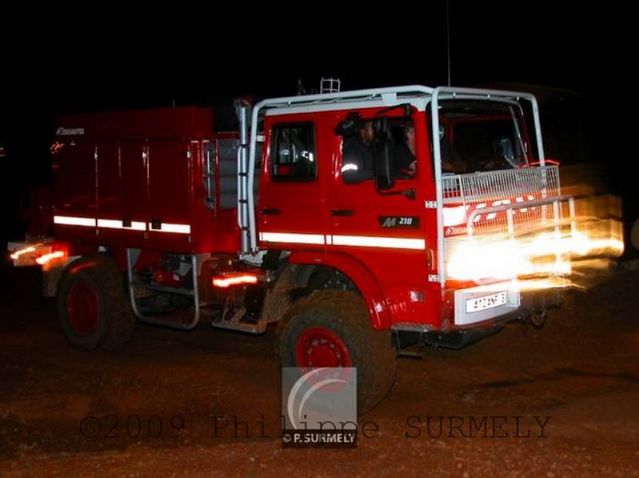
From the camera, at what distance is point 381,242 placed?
246 inches

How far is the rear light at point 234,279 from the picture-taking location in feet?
24.2

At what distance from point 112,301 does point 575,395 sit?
5081 mm

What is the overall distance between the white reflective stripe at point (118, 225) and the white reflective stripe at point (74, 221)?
190mm

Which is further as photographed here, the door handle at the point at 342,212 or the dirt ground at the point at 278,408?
the door handle at the point at 342,212

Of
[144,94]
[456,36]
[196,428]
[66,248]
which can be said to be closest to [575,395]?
[196,428]

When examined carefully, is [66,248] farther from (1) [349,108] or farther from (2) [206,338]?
(1) [349,108]

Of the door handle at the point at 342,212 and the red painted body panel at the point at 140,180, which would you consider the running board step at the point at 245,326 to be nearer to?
the red painted body panel at the point at 140,180

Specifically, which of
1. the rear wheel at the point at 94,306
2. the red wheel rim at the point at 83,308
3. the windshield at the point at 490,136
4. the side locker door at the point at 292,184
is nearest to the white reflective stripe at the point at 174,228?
the rear wheel at the point at 94,306

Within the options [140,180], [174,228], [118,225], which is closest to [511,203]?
[174,228]

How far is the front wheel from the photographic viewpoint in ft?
20.2

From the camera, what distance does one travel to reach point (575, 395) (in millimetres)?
6746

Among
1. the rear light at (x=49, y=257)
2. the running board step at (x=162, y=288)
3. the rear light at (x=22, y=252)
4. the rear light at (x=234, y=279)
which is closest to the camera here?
the rear light at (x=234, y=279)

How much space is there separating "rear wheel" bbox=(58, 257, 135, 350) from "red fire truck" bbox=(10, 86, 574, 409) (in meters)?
0.03

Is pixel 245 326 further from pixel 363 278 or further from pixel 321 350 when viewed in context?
pixel 363 278
